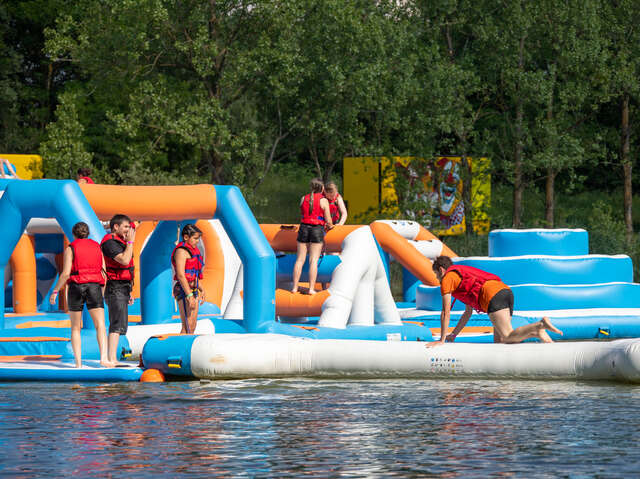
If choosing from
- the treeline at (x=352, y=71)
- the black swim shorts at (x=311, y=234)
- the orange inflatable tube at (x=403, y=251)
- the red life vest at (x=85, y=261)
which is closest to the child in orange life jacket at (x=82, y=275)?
the red life vest at (x=85, y=261)

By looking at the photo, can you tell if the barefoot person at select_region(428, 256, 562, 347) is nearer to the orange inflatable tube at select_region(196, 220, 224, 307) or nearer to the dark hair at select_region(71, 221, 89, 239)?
the dark hair at select_region(71, 221, 89, 239)

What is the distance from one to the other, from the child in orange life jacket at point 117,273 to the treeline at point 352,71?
15.2 meters

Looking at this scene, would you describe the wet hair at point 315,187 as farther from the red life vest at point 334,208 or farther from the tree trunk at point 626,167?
the tree trunk at point 626,167

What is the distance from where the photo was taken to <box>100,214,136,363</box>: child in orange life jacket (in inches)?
461

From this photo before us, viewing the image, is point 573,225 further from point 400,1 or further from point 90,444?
point 90,444

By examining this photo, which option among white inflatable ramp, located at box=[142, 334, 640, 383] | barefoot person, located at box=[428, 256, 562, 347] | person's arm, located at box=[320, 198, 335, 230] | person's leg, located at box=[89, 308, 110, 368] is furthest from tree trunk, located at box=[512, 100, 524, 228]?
person's leg, located at box=[89, 308, 110, 368]

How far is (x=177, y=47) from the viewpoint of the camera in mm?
27422

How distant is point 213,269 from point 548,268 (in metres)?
5.35

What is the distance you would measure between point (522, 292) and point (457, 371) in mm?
7083

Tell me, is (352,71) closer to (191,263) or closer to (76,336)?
(191,263)

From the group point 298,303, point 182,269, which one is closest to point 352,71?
point 298,303

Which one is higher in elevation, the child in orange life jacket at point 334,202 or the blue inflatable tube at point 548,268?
the child in orange life jacket at point 334,202

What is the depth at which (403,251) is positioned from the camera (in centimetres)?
1859

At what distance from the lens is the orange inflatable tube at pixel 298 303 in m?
16.0
